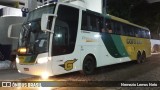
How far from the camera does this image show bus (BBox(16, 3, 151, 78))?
8.84 m

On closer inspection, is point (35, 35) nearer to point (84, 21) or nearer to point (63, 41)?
point (63, 41)

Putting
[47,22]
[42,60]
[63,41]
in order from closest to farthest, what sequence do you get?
1. [47,22]
2. [42,60]
3. [63,41]

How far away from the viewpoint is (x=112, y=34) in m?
13.1

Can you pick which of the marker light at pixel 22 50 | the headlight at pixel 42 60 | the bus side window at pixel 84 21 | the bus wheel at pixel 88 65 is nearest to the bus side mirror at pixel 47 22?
the headlight at pixel 42 60

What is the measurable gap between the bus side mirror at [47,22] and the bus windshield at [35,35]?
0.32 metres

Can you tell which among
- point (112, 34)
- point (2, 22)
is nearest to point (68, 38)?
point (112, 34)

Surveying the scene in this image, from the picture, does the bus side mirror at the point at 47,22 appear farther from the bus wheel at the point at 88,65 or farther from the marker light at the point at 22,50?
the bus wheel at the point at 88,65

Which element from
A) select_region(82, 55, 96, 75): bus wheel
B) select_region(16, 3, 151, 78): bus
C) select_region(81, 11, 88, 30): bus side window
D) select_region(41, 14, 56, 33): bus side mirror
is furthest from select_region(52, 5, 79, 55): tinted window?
select_region(82, 55, 96, 75): bus wheel

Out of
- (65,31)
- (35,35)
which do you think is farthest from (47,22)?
(65,31)

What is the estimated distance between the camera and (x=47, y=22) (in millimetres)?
8586

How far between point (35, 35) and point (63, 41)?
3.88 ft

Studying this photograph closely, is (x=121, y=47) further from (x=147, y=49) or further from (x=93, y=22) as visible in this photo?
(x=147, y=49)

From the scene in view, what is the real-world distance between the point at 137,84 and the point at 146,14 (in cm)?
3053

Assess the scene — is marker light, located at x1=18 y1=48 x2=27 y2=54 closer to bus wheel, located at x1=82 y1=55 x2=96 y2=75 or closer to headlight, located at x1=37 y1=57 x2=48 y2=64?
headlight, located at x1=37 y1=57 x2=48 y2=64
